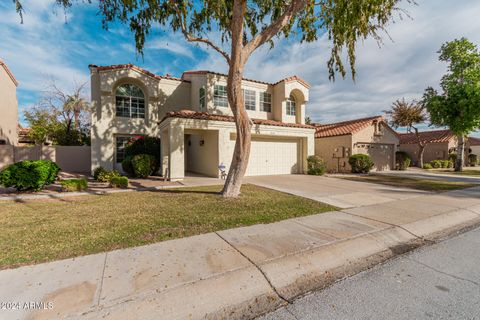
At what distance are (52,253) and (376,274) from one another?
16.2ft

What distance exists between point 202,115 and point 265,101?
20.7 feet

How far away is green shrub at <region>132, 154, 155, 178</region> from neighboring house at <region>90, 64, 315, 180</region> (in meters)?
0.94

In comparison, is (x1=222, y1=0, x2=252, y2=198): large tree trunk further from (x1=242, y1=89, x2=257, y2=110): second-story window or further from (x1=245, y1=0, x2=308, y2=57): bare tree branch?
(x1=242, y1=89, x2=257, y2=110): second-story window

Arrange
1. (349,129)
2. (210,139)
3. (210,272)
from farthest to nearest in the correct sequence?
(349,129) < (210,139) < (210,272)

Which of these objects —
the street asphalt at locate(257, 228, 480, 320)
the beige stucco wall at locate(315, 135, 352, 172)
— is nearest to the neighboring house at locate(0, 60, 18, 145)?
the street asphalt at locate(257, 228, 480, 320)

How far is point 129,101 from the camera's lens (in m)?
15.7

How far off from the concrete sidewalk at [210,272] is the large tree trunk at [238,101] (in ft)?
10.3

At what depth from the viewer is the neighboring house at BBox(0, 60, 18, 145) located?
15.8m

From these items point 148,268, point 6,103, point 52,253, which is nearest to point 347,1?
point 148,268

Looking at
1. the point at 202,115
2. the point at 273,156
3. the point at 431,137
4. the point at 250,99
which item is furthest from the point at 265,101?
the point at 431,137

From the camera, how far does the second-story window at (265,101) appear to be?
54.7ft

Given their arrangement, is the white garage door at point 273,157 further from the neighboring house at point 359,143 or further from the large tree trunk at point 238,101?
the large tree trunk at point 238,101

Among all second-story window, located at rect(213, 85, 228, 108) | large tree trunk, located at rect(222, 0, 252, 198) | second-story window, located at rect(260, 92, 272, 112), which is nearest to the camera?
large tree trunk, located at rect(222, 0, 252, 198)

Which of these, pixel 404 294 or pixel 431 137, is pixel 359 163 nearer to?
pixel 404 294
